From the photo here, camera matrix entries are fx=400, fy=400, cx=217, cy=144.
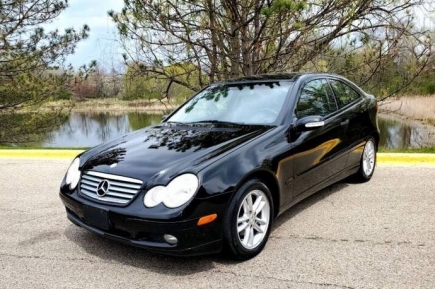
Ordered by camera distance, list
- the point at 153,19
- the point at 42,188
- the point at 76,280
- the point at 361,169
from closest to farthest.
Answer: the point at 76,280
the point at 361,169
the point at 42,188
the point at 153,19

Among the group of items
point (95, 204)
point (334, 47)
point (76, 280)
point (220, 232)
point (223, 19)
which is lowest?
point (76, 280)

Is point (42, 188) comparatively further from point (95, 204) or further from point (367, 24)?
point (367, 24)

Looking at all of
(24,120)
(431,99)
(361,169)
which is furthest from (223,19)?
(431,99)

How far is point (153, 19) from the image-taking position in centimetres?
873

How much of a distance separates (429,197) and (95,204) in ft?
11.6

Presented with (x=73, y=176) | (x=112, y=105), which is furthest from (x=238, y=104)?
(x=112, y=105)

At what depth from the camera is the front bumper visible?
2828 millimetres

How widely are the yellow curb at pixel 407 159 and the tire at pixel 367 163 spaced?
93 centimetres

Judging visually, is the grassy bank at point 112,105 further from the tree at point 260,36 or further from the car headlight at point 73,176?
the car headlight at point 73,176

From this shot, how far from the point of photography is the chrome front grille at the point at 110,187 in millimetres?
3012

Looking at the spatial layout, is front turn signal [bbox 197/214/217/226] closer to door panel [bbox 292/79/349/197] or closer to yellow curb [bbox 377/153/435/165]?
door panel [bbox 292/79/349/197]

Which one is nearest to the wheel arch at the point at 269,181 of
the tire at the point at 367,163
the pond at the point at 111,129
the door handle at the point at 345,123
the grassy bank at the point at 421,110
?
the door handle at the point at 345,123

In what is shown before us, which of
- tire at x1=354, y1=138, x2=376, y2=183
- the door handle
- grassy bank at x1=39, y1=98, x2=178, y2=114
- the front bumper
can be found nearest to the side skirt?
tire at x1=354, y1=138, x2=376, y2=183

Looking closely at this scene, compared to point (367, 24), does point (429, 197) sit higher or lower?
lower
